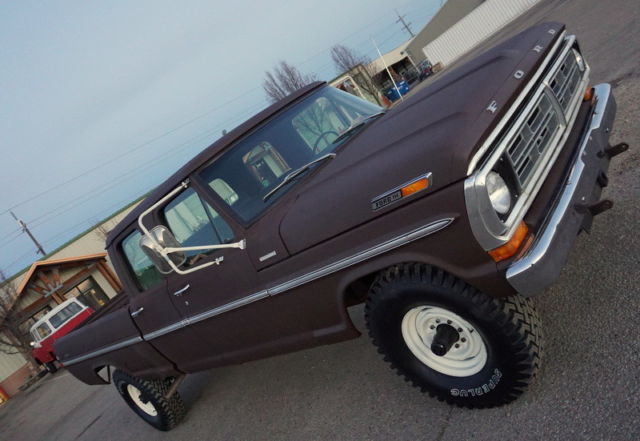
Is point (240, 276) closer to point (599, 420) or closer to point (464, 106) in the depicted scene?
point (464, 106)

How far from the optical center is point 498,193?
2.37m

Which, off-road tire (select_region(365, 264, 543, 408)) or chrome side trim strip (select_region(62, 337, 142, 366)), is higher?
chrome side trim strip (select_region(62, 337, 142, 366))

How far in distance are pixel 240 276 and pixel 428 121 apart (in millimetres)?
1625

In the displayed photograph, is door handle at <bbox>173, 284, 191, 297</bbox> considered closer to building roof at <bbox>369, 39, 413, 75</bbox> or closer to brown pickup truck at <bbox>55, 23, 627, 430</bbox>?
brown pickup truck at <bbox>55, 23, 627, 430</bbox>

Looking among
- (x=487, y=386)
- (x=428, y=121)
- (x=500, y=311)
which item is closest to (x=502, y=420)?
(x=487, y=386)

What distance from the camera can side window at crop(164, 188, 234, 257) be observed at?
11.3 ft

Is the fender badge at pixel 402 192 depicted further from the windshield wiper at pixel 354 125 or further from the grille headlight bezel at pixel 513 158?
the windshield wiper at pixel 354 125

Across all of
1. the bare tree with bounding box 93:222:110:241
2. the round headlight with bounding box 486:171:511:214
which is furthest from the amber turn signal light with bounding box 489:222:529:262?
the bare tree with bounding box 93:222:110:241

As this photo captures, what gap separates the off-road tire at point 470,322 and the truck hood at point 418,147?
1.37 ft

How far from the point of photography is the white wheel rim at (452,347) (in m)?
2.67

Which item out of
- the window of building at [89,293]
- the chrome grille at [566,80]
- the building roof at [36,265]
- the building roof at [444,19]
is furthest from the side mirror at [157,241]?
the building roof at [444,19]

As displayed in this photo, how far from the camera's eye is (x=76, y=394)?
407 inches

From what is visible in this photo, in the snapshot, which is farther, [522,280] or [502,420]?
[502,420]

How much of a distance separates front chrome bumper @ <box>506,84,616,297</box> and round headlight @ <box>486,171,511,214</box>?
0.74ft
